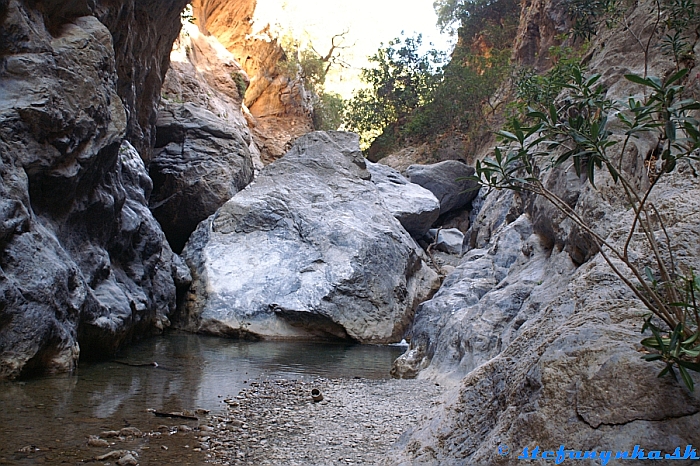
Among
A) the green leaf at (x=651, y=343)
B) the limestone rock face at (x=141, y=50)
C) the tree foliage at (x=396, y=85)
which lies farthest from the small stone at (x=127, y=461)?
the tree foliage at (x=396, y=85)

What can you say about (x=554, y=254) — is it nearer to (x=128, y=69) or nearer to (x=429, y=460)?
(x=429, y=460)

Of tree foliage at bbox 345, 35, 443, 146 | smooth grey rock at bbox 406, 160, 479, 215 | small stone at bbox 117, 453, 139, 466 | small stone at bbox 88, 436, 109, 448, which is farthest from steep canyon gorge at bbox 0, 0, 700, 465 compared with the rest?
tree foliage at bbox 345, 35, 443, 146

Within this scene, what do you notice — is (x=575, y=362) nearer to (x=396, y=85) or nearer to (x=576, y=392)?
(x=576, y=392)

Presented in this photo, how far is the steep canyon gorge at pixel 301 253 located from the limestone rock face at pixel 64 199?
1.0 inches

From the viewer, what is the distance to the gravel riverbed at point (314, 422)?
3319 mm

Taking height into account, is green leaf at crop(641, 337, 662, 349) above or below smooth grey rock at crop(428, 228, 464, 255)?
below

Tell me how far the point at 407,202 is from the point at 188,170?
6.09 m

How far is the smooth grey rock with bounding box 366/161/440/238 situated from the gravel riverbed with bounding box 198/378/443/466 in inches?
386

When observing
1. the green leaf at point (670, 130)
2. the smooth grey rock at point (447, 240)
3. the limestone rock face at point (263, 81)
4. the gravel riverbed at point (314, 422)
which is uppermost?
the limestone rock face at point (263, 81)

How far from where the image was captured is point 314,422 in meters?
4.11

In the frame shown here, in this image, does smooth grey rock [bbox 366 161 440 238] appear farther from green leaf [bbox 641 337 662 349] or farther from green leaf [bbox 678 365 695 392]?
green leaf [bbox 678 365 695 392]

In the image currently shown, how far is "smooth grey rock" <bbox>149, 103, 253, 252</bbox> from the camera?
1261 cm

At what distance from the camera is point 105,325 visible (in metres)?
6.62

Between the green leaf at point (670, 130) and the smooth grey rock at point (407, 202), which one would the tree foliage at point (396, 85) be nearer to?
the smooth grey rock at point (407, 202)
